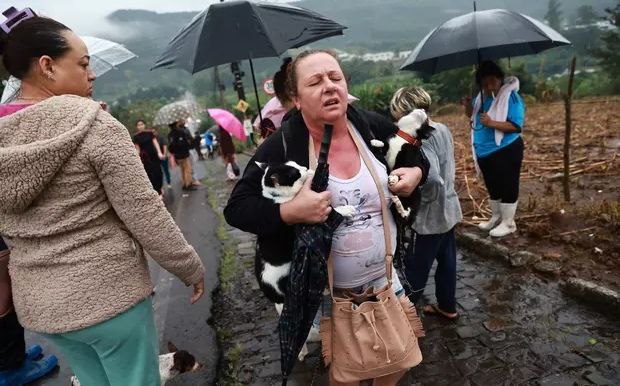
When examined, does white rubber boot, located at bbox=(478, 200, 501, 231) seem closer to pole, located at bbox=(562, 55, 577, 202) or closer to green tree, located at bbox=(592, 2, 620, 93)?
pole, located at bbox=(562, 55, 577, 202)

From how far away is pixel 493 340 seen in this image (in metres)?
3.18

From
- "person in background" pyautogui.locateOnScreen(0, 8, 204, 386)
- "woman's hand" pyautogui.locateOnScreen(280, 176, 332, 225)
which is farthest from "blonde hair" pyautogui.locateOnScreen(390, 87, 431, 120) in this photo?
"person in background" pyautogui.locateOnScreen(0, 8, 204, 386)

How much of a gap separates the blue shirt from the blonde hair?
73.7 inches

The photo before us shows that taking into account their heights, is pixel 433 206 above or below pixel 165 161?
above

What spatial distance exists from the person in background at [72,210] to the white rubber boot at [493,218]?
415 centimetres

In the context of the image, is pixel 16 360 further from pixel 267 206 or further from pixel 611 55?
pixel 611 55

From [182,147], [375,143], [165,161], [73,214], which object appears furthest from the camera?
[165,161]

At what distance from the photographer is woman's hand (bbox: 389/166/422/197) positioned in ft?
6.13

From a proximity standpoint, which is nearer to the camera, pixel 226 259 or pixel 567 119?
pixel 567 119

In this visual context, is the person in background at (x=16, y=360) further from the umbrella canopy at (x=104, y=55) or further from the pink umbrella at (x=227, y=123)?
the pink umbrella at (x=227, y=123)

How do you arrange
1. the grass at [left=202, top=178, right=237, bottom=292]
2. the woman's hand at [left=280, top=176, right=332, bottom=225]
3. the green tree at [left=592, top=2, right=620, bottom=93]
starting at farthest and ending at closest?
the green tree at [left=592, top=2, right=620, bottom=93]
the grass at [left=202, top=178, right=237, bottom=292]
the woman's hand at [left=280, top=176, right=332, bottom=225]

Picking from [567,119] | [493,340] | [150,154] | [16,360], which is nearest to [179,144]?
[150,154]

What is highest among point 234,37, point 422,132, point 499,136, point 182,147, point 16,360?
point 234,37

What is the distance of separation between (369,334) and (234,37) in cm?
326
